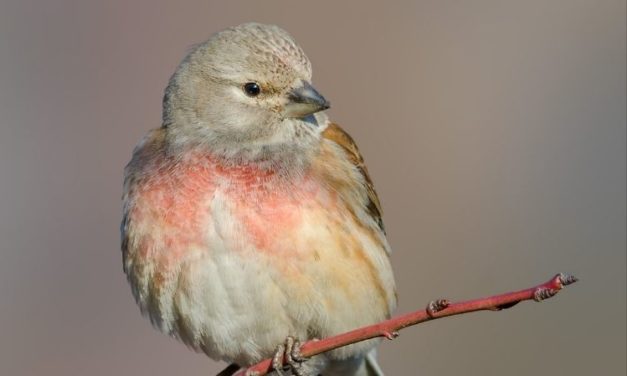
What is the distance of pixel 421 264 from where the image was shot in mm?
11555

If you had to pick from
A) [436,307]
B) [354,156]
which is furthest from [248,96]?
[436,307]

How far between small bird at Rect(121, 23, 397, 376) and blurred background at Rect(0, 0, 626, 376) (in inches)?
141

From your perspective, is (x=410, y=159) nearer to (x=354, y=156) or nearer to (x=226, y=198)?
(x=354, y=156)

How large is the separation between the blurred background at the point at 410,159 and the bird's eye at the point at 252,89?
159 inches

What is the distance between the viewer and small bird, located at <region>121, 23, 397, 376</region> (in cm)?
655

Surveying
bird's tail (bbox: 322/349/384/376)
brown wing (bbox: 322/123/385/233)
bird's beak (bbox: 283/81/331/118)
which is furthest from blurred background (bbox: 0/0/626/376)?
bird's beak (bbox: 283/81/331/118)

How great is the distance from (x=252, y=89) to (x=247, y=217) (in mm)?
664

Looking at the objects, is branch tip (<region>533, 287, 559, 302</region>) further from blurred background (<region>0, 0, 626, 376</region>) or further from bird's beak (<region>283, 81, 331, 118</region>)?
blurred background (<region>0, 0, 626, 376</region>)

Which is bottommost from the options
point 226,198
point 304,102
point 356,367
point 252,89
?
point 356,367

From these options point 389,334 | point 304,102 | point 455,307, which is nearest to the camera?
point 455,307

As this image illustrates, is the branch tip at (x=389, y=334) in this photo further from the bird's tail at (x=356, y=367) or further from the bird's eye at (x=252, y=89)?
the bird's tail at (x=356, y=367)

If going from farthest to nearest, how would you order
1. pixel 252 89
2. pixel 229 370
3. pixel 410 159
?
pixel 410 159, pixel 229 370, pixel 252 89

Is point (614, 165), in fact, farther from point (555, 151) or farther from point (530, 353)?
point (530, 353)

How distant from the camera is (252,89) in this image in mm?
6770
